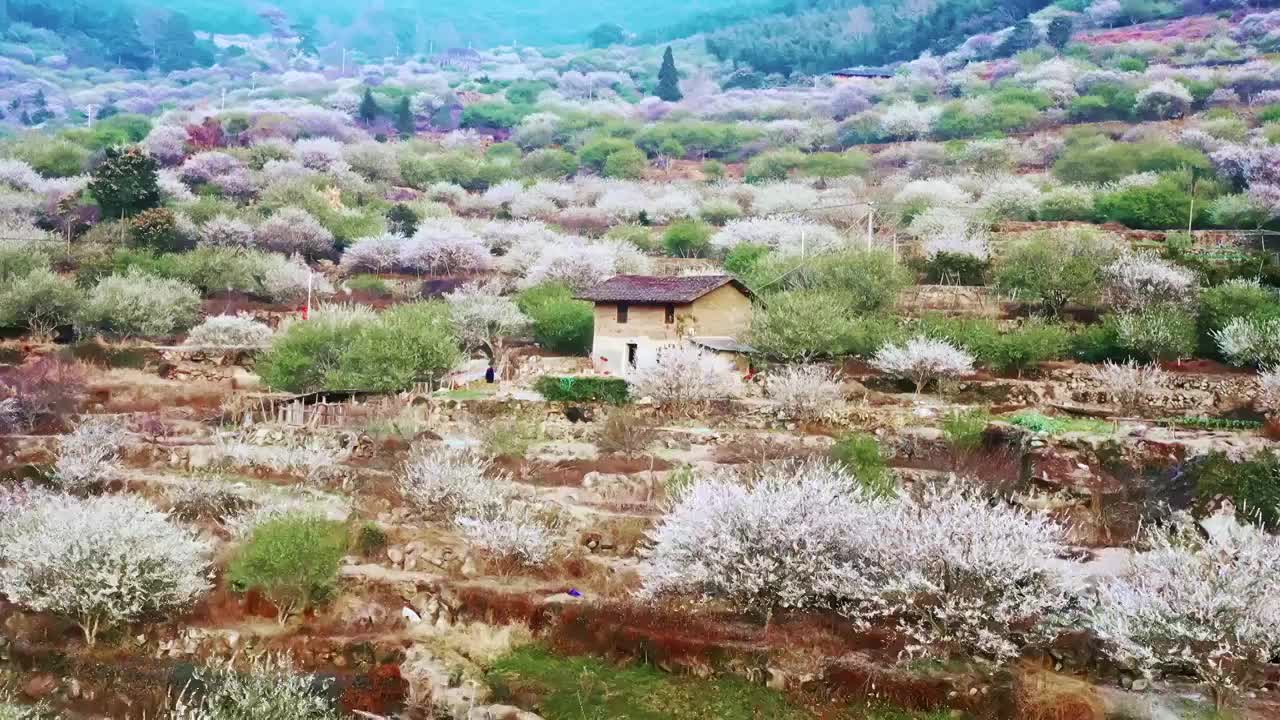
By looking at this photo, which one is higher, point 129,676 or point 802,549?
point 802,549

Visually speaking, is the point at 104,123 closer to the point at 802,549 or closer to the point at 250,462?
the point at 250,462

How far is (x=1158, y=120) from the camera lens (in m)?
99.6

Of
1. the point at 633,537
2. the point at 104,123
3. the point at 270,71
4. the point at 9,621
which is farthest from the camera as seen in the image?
the point at 270,71

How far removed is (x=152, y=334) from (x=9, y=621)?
29.3m

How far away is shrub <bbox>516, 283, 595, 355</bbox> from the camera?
4819 cm

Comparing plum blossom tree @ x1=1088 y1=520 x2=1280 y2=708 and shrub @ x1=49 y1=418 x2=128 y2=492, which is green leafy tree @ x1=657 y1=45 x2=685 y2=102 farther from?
plum blossom tree @ x1=1088 y1=520 x2=1280 y2=708

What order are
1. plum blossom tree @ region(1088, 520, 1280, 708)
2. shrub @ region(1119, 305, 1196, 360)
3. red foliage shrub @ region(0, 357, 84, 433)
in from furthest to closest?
shrub @ region(1119, 305, 1196, 360), red foliage shrub @ region(0, 357, 84, 433), plum blossom tree @ region(1088, 520, 1280, 708)

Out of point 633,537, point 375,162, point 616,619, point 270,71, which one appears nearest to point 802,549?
point 616,619

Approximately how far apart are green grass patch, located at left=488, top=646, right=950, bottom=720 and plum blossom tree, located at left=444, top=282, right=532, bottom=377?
26.4m

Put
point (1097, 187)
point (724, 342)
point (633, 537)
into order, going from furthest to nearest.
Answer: point (1097, 187) → point (724, 342) → point (633, 537)

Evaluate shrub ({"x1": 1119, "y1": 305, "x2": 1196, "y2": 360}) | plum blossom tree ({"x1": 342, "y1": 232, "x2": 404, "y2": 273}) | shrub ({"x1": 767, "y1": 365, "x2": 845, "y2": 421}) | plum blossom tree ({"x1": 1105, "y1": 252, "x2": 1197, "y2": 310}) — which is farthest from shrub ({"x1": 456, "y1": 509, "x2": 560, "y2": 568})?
plum blossom tree ({"x1": 342, "y1": 232, "x2": 404, "y2": 273})

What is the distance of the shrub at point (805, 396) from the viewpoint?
115ft

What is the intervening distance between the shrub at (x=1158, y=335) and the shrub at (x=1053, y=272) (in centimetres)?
480

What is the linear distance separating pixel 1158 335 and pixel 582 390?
18.0 m
